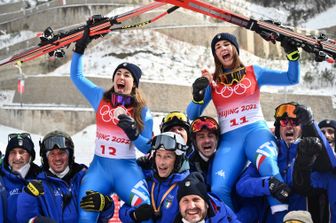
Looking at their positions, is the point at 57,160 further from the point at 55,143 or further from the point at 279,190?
the point at 279,190

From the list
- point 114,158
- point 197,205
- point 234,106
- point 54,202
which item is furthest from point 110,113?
point 197,205

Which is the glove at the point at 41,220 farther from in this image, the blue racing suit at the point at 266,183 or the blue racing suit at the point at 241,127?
the blue racing suit at the point at 266,183

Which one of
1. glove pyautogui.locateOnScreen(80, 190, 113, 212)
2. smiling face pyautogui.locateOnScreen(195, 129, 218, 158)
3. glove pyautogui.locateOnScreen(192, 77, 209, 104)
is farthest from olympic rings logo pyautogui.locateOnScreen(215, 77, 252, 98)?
glove pyautogui.locateOnScreen(80, 190, 113, 212)

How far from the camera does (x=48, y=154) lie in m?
4.57

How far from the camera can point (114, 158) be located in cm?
500

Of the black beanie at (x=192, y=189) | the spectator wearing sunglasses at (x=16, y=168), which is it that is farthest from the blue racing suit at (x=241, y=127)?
the spectator wearing sunglasses at (x=16, y=168)

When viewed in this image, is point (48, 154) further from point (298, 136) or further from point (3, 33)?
point (3, 33)

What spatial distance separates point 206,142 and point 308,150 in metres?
1.35

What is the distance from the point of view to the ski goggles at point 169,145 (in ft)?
13.9

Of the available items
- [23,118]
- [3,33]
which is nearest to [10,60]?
[23,118]

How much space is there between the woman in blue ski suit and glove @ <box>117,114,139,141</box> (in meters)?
0.70

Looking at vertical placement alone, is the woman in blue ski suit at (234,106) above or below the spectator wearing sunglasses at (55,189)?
above

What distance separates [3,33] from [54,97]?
9.45 metres

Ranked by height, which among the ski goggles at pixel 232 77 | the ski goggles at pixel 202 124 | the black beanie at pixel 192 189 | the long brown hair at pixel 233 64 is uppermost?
the long brown hair at pixel 233 64
